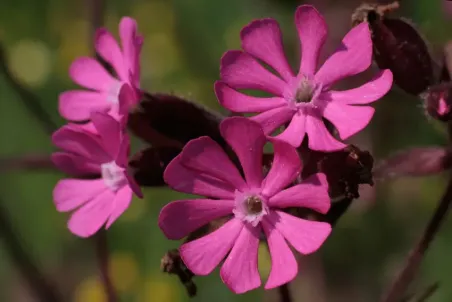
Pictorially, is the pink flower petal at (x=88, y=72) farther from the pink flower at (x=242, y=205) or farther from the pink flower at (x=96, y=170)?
the pink flower at (x=242, y=205)

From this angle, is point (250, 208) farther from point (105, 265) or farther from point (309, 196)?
point (105, 265)

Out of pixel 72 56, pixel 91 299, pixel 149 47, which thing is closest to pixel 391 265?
pixel 91 299

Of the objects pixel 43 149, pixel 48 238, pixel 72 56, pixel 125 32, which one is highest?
pixel 125 32

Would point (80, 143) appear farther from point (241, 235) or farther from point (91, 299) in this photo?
point (91, 299)

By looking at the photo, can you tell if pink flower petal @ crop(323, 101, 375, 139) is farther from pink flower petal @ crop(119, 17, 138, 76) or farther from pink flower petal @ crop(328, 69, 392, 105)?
pink flower petal @ crop(119, 17, 138, 76)

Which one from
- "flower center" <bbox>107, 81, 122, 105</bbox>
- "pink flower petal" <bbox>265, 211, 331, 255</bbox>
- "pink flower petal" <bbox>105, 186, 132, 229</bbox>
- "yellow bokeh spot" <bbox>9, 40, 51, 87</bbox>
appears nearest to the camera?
"pink flower petal" <bbox>265, 211, 331, 255</bbox>

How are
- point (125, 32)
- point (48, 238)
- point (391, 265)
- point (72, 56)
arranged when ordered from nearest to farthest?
point (125, 32)
point (391, 265)
point (48, 238)
point (72, 56)

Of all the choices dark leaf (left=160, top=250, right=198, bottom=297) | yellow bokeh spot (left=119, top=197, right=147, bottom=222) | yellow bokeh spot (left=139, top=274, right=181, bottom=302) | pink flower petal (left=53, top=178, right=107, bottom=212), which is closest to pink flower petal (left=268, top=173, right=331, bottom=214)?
dark leaf (left=160, top=250, right=198, bottom=297)
